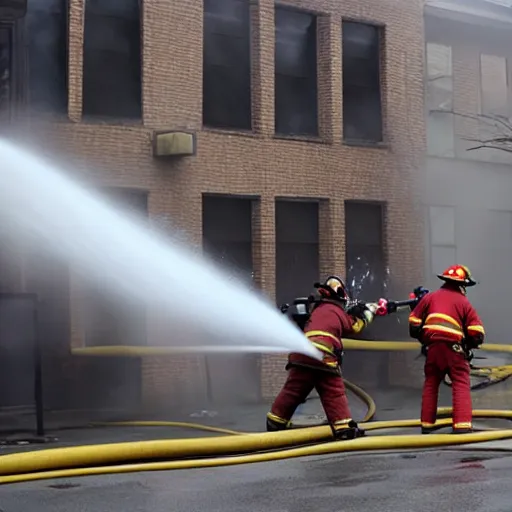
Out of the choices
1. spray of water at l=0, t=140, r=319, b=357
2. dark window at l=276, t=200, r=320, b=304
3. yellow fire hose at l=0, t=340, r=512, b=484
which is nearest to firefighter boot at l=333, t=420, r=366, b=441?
yellow fire hose at l=0, t=340, r=512, b=484

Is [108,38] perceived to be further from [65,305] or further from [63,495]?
[63,495]

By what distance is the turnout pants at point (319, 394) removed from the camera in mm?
8391

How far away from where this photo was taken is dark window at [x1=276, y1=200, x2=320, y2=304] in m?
14.9

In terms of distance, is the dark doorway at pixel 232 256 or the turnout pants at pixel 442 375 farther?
the dark doorway at pixel 232 256

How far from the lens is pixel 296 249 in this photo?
15188mm

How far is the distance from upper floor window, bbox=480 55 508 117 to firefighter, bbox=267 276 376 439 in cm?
1016

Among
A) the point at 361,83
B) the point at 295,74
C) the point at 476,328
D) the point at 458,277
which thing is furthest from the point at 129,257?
the point at 361,83

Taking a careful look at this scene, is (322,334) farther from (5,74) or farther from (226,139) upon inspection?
(226,139)

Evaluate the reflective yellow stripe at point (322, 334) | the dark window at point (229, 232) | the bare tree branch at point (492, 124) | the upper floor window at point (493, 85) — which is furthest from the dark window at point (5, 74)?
the upper floor window at point (493, 85)

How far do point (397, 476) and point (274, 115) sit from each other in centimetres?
886

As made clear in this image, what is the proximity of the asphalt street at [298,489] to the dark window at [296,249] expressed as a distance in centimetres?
754

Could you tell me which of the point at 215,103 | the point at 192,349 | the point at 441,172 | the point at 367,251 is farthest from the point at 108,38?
the point at 441,172

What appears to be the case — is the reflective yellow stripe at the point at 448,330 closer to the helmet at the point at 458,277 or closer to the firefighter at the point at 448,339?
the firefighter at the point at 448,339

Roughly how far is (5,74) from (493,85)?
9575 mm
